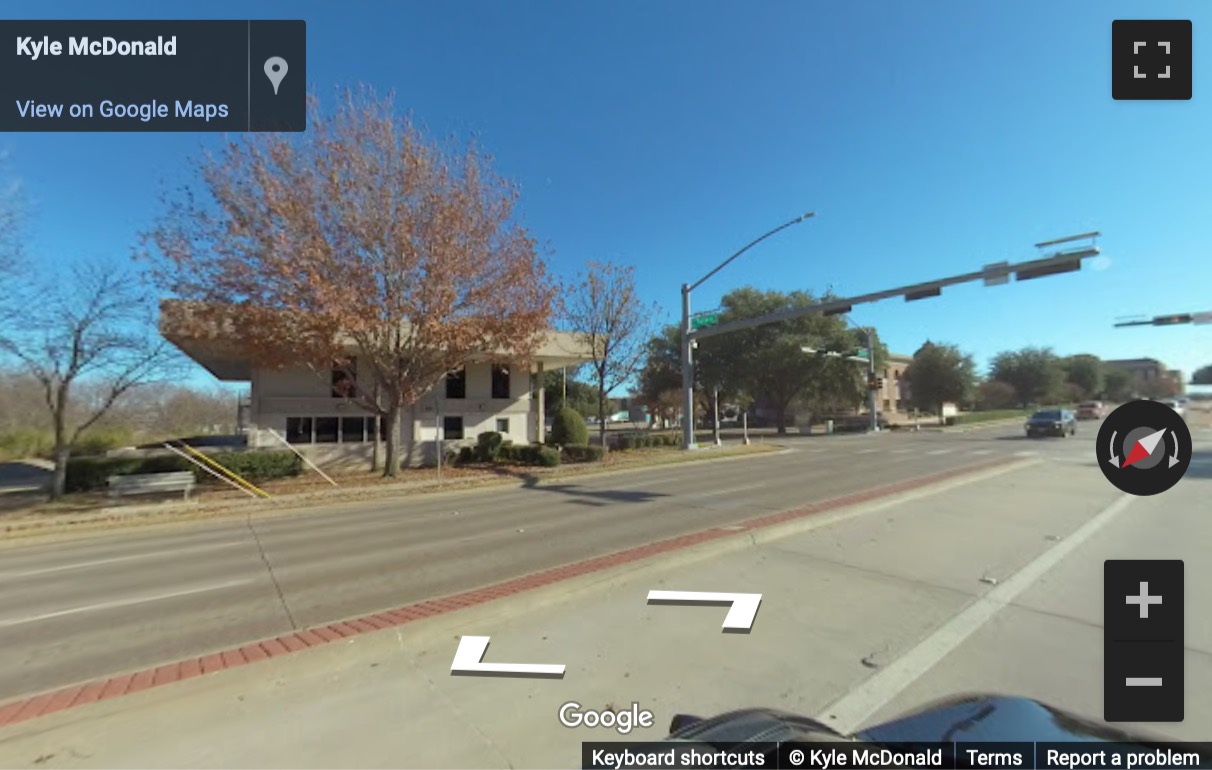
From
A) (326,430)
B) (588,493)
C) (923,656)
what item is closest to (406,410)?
(326,430)

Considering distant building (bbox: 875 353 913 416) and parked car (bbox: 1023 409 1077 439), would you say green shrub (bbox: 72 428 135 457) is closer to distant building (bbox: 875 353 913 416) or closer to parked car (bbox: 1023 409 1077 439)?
parked car (bbox: 1023 409 1077 439)

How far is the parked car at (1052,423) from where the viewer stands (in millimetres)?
30031

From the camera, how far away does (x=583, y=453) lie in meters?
23.2

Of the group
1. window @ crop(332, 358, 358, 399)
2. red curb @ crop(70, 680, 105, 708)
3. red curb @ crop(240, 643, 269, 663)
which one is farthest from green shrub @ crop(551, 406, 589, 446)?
red curb @ crop(70, 680, 105, 708)

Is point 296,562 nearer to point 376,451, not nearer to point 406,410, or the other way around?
point 376,451

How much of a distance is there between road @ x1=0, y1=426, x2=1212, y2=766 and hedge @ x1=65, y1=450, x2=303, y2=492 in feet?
24.2

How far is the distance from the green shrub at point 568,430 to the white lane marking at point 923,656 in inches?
795

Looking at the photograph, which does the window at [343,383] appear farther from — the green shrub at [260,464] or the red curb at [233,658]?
the red curb at [233,658]

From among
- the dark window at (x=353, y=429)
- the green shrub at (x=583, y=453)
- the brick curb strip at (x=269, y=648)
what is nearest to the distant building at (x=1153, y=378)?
the brick curb strip at (x=269, y=648)

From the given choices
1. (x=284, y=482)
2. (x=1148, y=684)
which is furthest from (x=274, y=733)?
(x=284, y=482)

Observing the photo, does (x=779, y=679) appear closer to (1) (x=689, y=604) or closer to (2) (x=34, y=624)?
(1) (x=689, y=604)

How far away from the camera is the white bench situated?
14000mm

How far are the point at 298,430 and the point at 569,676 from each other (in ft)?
76.1

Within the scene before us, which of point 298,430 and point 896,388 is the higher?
point 896,388
